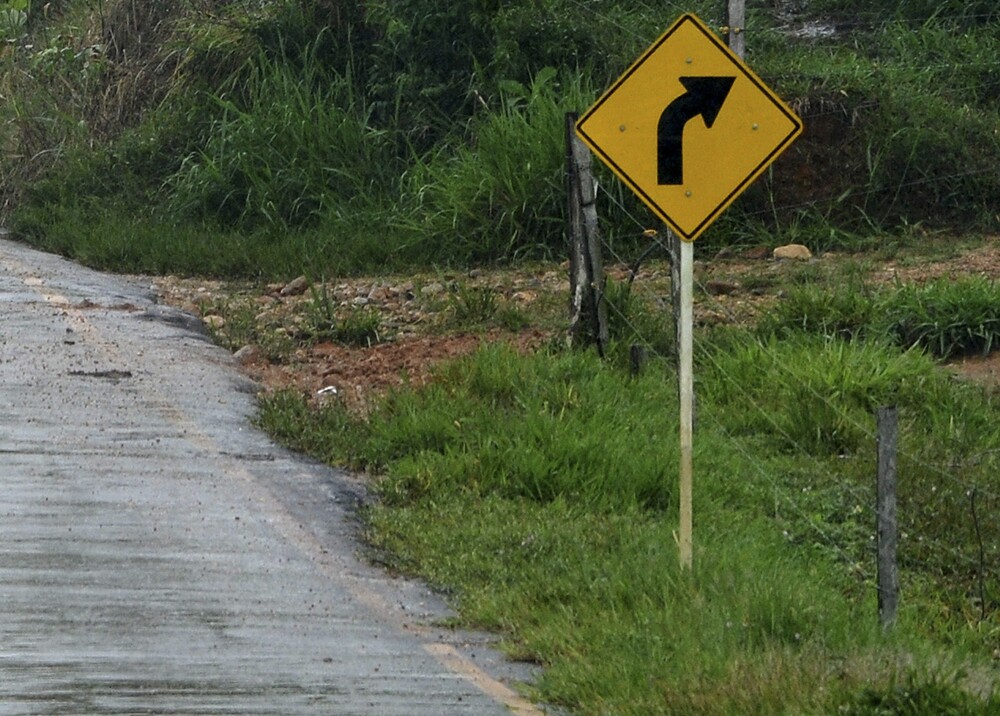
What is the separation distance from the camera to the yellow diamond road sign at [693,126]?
7.56m

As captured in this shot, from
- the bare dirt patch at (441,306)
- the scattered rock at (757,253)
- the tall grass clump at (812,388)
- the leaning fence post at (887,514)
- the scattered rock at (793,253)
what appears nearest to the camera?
the leaning fence post at (887,514)

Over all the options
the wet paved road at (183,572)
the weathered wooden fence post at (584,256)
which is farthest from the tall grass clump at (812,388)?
the wet paved road at (183,572)

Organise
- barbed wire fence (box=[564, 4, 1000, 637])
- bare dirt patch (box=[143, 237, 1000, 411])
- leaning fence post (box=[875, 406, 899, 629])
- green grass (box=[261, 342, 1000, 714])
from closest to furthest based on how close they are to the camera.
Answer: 1. green grass (box=[261, 342, 1000, 714])
2. leaning fence post (box=[875, 406, 899, 629])
3. barbed wire fence (box=[564, 4, 1000, 637])
4. bare dirt patch (box=[143, 237, 1000, 411])

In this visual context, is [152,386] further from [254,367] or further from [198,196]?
[198,196]

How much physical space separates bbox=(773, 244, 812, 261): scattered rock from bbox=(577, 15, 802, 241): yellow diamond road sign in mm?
7645

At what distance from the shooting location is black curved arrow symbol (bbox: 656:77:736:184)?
757cm

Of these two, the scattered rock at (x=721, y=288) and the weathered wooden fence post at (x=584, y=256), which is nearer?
the weathered wooden fence post at (x=584, y=256)

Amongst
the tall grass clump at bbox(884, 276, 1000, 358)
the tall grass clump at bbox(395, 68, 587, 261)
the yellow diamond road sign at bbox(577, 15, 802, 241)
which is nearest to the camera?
the yellow diamond road sign at bbox(577, 15, 802, 241)

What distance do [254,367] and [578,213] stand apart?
101 inches

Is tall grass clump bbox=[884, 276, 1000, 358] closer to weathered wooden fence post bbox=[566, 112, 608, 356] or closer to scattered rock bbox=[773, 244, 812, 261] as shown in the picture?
weathered wooden fence post bbox=[566, 112, 608, 356]

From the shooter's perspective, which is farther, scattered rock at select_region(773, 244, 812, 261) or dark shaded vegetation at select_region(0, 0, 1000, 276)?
dark shaded vegetation at select_region(0, 0, 1000, 276)

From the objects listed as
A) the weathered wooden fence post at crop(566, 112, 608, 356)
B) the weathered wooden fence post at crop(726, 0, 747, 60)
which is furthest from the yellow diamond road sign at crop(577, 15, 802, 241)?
the weathered wooden fence post at crop(566, 112, 608, 356)

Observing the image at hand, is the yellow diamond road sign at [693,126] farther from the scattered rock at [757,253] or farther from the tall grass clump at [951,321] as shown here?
the scattered rock at [757,253]

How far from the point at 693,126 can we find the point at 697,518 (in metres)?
2.03
